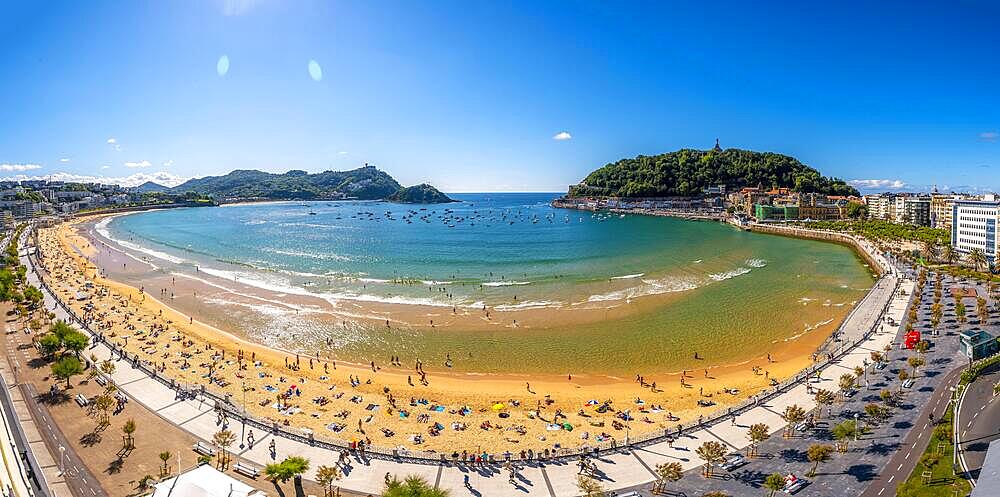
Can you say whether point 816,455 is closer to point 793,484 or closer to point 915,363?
point 793,484

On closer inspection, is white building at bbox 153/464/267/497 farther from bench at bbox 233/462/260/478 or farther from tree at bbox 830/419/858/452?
tree at bbox 830/419/858/452

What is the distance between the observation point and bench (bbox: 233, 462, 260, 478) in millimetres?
20375

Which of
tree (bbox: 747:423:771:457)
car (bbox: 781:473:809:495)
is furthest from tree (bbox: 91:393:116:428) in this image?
car (bbox: 781:473:809:495)

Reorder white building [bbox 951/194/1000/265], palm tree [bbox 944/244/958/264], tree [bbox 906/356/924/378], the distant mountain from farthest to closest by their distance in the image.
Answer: the distant mountain, palm tree [bbox 944/244/958/264], white building [bbox 951/194/1000/265], tree [bbox 906/356/924/378]

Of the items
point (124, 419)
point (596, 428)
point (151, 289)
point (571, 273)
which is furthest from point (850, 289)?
point (151, 289)

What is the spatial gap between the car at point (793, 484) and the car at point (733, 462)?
1.83 meters

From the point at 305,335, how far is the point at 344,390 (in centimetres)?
1195

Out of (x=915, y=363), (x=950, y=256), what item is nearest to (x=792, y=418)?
(x=915, y=363)

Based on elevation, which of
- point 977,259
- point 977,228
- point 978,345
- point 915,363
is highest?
point 977,228

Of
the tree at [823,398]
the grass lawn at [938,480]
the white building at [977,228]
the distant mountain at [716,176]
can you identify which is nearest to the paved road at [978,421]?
the grass lawn at [938,480]

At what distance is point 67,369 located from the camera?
27828 mm

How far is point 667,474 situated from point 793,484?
494cm

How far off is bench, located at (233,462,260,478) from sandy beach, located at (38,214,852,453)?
15.8 ft

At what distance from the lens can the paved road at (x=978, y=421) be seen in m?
19.5
